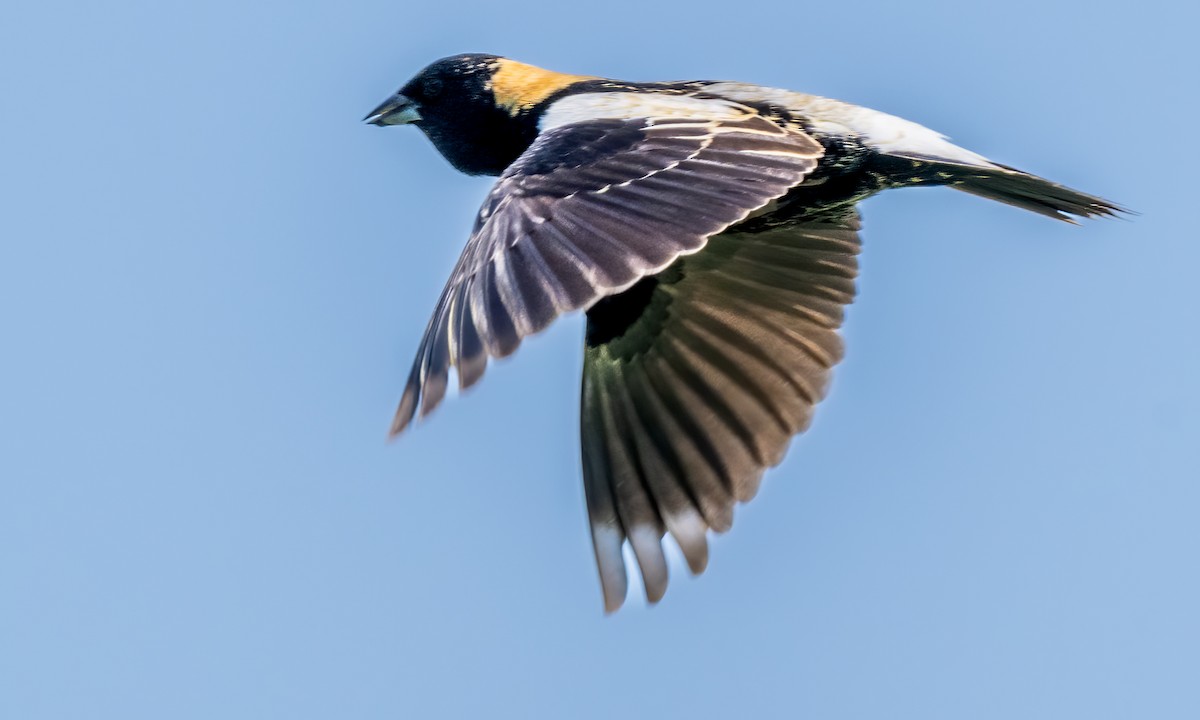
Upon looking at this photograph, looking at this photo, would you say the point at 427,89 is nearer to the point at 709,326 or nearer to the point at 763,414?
the point at 709,326

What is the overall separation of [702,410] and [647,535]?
560 mm

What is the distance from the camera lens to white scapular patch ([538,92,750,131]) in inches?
213

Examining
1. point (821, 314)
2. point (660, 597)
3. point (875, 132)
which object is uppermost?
point (875, 132)

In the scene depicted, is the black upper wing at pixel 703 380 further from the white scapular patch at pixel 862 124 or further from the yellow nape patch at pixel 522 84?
the yellow nape patch at pixel 522 84

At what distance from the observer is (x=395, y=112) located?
6723 mm

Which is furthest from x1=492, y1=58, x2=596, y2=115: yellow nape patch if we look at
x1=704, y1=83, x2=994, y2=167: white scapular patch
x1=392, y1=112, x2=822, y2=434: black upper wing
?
x1=392, y1=112, x2=822, y2=434: black upper wing

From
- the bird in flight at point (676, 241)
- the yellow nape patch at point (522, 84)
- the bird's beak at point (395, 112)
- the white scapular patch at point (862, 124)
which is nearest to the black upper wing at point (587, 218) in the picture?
the bird in flight at point (676, 241)

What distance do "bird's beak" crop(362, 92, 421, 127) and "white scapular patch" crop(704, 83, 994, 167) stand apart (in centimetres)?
131

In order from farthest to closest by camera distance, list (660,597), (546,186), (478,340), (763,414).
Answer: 1. (763,414)
2. (660,597)
3. (546,186)
4. (478,340)

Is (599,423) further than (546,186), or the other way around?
(599,423)

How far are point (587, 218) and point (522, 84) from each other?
1902mm

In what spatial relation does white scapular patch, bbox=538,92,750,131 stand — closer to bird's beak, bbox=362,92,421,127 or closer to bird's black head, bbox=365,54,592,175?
bird's black head, bbox=365,54,592,175

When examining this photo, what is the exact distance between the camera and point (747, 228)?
244 inches

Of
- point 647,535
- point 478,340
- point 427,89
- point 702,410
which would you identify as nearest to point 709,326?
point 702,410
